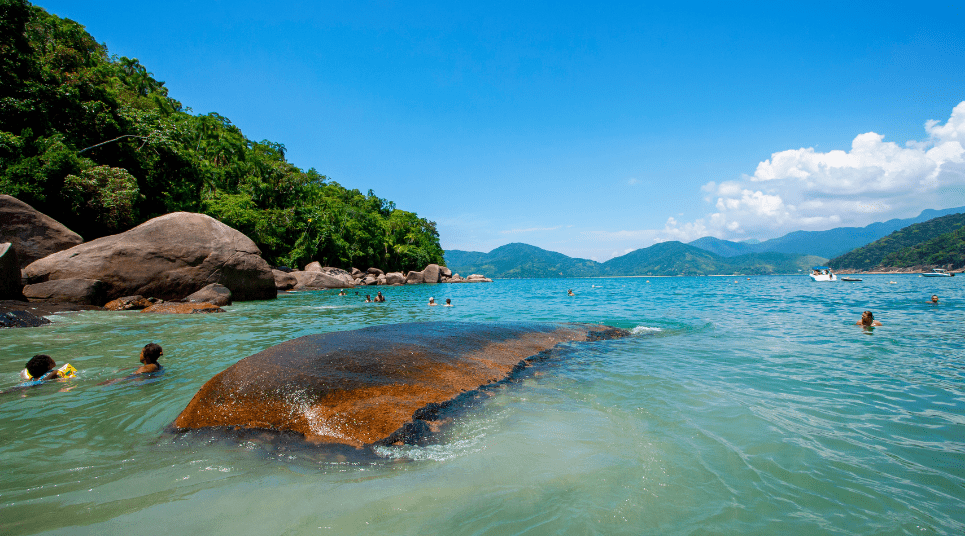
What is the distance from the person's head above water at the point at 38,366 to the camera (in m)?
5.79

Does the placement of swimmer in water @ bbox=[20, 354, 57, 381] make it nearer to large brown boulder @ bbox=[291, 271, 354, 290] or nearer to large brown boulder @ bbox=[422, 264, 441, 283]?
large brown boulder @ bbox=[291, 271, 354, 290]

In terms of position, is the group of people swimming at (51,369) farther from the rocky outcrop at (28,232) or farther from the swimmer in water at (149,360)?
the rocky outcrop at (28,232)

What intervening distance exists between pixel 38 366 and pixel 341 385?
209 inches

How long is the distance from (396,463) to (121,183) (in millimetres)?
24613

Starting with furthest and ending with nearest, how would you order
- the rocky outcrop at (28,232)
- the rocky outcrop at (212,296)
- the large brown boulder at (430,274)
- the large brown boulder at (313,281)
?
the large brown boulder at (430,274) → the large brown boulder at (313,281) → the rocky outcrop at (212,296) → the rocky outcrop at (28,232)

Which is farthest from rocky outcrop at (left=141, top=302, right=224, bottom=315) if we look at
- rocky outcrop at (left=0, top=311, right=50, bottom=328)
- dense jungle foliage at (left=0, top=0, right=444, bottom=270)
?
dense jungle foliage at (left=0, top=0, right=444, bottom=270)

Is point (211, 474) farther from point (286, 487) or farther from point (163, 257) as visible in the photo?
point (163, 257)

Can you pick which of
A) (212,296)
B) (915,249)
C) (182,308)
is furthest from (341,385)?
(915,249)

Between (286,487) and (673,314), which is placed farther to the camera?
(673,314)

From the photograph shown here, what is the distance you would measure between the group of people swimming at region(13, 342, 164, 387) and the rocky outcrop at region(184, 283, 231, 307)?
37.9 feet

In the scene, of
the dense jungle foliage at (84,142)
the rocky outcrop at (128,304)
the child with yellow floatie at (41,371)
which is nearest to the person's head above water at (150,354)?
the child with yellow floatie at (41,371)

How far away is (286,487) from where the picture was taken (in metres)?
3.00

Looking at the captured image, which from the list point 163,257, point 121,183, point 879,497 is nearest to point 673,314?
point 879,497

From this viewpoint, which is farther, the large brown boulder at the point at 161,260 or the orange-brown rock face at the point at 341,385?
the large brown boulder at the point at 161,260
